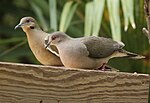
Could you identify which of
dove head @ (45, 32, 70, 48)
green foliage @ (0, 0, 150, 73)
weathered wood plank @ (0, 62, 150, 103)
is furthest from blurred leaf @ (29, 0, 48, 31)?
weathered wood plank @ (0, 62, 150, 103)

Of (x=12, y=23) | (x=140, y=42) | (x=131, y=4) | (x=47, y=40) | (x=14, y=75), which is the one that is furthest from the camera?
(x=12, y=23)

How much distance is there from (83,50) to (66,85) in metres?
0.33

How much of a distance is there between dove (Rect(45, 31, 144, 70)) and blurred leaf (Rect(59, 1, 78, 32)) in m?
1.29

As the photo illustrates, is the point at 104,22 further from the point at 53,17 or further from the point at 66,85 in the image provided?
the point at 66,85

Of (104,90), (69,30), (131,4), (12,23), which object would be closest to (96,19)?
(131,4)

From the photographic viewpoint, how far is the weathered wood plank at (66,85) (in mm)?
1664

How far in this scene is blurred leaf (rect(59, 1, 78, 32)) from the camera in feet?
11.4

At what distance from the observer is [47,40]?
2.04 metres

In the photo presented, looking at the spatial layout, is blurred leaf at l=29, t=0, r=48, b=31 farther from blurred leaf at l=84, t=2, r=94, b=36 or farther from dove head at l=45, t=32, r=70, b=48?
dove head at l=45, t=32, r=70, b=48

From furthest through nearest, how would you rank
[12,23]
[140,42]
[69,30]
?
[12,23] → [69,30] → [140,42]

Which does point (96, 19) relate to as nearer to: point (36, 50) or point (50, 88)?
point (36, 50)

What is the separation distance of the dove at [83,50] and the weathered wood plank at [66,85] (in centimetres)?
17

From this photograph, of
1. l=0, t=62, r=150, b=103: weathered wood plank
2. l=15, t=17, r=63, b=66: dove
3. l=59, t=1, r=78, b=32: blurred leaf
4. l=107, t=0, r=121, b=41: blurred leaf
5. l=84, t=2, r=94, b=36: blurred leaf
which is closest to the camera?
l=0, t=62, r=150, b=103: weathered wood plank

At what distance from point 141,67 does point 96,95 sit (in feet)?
6.47
